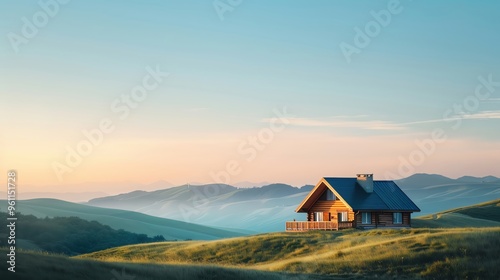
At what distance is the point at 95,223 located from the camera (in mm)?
141875

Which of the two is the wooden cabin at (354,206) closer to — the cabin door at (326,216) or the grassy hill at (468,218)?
the cabin door at (326,216)

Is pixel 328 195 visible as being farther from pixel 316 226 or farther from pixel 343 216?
pixel 316 226

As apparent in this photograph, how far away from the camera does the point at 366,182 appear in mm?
78875

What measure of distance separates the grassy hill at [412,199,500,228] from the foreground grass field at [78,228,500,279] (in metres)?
23.2

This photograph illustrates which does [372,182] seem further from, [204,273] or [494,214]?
[204,273]

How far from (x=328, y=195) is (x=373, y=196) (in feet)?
16.7

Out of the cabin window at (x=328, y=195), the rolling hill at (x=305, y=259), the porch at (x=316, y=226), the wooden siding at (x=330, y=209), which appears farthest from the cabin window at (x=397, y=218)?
the rolling hill at (x=305, y=259)

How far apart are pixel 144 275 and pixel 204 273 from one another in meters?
3.64

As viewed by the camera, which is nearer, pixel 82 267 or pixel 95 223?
pixel 82 267

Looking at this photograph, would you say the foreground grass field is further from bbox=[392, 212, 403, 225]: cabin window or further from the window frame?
bbox=[392, 212, 403, 225]: cabin window

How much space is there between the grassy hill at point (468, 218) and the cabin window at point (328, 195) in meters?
10.3

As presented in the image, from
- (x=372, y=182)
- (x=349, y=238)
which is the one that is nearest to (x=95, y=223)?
(x=372, y=182)

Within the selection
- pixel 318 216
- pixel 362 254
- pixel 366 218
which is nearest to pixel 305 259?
pixel 362 254

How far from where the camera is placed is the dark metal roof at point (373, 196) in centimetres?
7594
